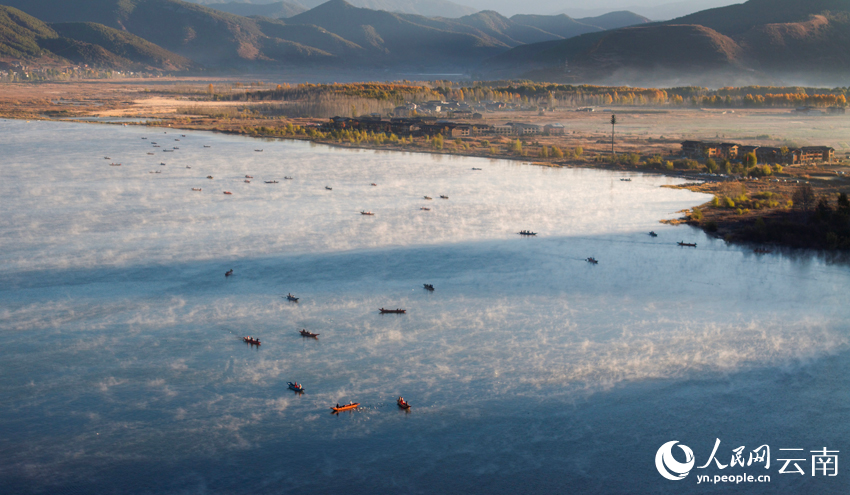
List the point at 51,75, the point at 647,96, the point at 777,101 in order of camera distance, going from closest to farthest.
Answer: the point at 777,101, the point at 647,96, the point at 51,75

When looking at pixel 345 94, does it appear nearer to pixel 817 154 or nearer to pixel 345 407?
pixel 817 154

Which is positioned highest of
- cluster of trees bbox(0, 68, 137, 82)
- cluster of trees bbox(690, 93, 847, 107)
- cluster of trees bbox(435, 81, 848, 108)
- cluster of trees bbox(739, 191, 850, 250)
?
cluster of trees bbox(0, 68, 137, 82)

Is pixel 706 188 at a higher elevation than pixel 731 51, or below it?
below

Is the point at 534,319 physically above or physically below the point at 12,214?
below

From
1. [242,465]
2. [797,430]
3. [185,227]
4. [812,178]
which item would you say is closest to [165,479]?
[242,465]

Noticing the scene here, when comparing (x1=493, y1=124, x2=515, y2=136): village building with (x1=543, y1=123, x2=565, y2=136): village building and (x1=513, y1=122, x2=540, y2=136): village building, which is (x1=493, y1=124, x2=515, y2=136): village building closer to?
(x1=513, y1=122, x2=540, y2=136): village building

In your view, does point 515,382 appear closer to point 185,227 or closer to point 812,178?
point 185,227

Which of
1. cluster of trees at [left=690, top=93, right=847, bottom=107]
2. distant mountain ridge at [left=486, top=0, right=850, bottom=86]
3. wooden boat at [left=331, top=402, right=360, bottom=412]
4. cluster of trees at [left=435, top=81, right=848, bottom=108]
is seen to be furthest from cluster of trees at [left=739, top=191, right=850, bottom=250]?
distant mountain ridge at [left=486, top=0, right=850, bottom=86]

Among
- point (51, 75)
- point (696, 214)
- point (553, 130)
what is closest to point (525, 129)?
point (553, 130)
